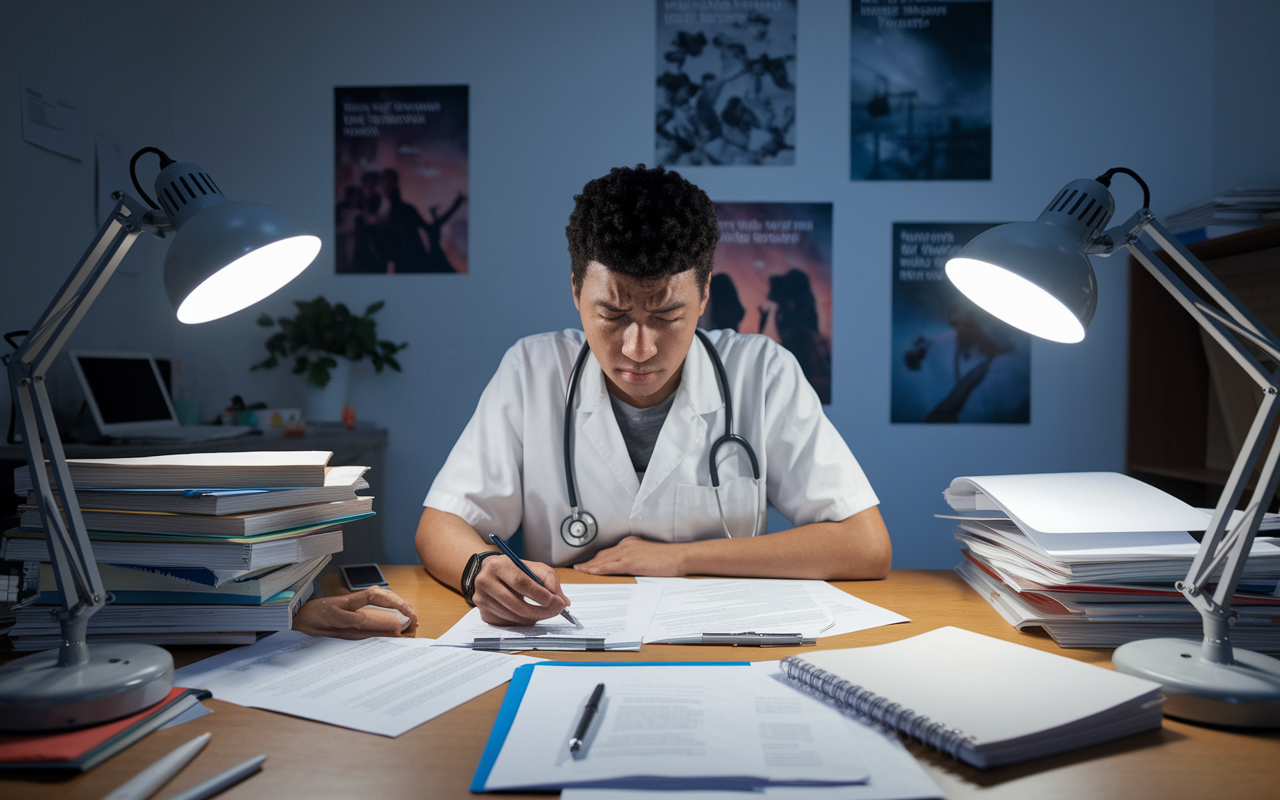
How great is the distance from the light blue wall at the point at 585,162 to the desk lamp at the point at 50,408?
2075 mm

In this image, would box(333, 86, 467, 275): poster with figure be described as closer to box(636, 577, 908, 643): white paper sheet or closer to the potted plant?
the potted plant

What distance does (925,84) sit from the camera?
2.73 meters

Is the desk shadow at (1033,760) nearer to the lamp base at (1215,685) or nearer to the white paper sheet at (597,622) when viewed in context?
the lamp base at (1215,685)

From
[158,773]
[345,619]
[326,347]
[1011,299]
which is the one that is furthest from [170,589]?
[326,347]

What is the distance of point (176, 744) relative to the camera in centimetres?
66

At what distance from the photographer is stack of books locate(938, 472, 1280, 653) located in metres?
0.92

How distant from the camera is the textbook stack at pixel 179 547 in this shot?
0.86m

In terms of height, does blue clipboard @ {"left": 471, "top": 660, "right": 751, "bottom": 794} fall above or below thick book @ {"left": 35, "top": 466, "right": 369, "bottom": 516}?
below

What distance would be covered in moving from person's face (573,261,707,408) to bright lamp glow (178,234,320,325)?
0.58 metres

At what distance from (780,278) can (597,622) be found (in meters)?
2.04

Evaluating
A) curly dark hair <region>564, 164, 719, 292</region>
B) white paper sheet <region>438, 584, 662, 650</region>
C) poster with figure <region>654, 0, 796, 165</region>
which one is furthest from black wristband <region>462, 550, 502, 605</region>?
poster with figure <region>654, 0, 796, 165</region>

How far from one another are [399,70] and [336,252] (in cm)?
74

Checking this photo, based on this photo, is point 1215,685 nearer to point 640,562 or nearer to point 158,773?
point 640,562

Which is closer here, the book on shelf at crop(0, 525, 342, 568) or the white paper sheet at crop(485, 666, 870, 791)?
the white paper sheet at crop(485, 666, 870, 791)
